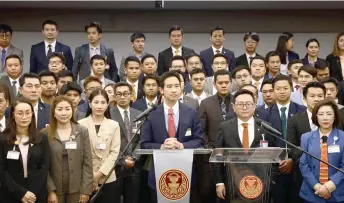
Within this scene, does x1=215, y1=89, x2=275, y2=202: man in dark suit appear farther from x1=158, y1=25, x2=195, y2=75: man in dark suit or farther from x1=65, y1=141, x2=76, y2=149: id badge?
x1=158, y1=25, x2=195, y2=75: man in dark suit

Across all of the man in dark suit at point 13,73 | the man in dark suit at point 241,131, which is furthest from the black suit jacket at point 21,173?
the man in dark suit at point 13,73

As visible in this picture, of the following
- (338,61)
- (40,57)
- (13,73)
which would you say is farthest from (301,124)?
(40,57)

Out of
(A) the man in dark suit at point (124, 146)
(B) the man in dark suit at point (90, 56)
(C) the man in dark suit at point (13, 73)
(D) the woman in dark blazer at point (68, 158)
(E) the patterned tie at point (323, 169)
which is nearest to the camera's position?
(E) the patterned tie at point (323, 169)

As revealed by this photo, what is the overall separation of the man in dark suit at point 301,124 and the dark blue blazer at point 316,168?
0.36 meters

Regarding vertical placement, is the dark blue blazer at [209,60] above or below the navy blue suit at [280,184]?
above

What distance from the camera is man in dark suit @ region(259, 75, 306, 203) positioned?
20.0 feet

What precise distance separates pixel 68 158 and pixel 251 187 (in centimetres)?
161

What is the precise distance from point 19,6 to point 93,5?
1129mm

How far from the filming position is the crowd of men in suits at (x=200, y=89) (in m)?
5.91

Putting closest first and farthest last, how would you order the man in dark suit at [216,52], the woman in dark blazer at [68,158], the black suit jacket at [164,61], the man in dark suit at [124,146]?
1. the woman in dark blazer at [68,158]
2. the man in dark suit at [124,146]
3. the black suit jacket at [164,61]
4. the man in dark suit at [216,52]

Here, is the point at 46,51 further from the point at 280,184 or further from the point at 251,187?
Answer: the point at 251,187

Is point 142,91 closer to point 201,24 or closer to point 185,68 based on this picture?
point 185,68

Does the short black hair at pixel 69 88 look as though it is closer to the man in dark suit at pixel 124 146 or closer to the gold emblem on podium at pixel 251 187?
the man in dark suit at pixel 124 146

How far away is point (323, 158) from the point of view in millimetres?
5375
